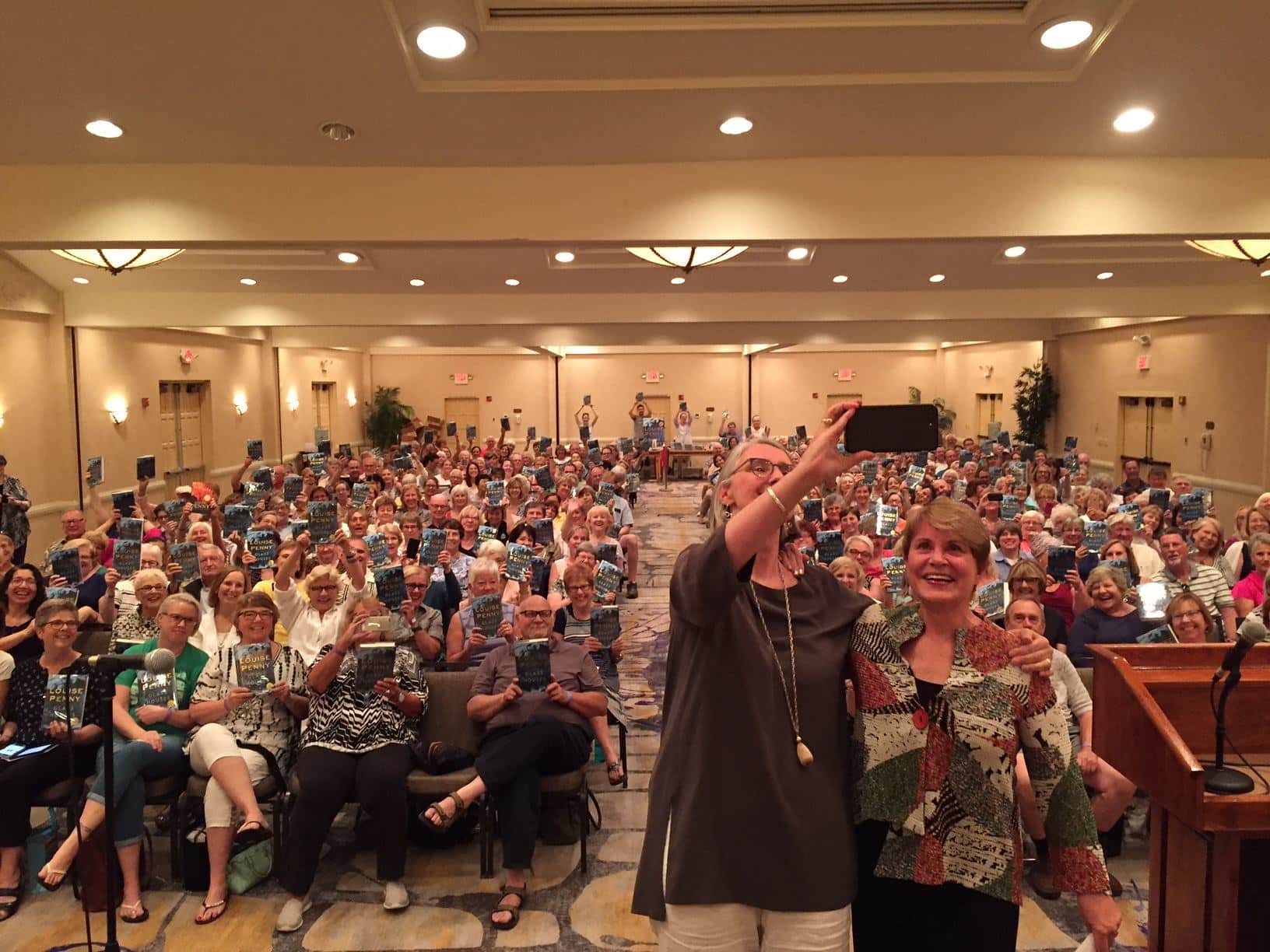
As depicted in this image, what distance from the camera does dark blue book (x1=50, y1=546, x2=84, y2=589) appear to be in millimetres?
5422

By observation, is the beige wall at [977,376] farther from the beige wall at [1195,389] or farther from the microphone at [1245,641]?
the microphone at [1245,641]

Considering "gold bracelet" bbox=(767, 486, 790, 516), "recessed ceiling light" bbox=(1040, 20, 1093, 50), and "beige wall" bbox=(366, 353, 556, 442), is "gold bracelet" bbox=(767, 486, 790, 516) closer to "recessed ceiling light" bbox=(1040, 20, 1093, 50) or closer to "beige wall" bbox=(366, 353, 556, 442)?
"recessed ceiling light" bbox=(1040, 20, 1093, 50)

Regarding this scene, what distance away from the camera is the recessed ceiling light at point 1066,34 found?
3453mm

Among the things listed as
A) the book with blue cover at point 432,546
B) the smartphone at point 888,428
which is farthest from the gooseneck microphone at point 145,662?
the book with blue cover at point 432,546

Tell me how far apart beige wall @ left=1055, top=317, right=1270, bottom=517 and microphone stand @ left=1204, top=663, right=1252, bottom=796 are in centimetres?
1105

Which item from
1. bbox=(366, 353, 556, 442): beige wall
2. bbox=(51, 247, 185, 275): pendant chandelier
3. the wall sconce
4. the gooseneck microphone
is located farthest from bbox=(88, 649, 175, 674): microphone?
bbox=(366, 353, 556, 442): beige wall

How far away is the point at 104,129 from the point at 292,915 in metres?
3.76

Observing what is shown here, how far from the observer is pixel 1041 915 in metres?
3.41

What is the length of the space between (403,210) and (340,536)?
2.19 metres

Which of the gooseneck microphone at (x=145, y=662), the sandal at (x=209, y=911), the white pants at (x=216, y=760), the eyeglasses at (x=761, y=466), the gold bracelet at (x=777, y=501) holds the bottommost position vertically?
the sandal at (x=209, y=911)

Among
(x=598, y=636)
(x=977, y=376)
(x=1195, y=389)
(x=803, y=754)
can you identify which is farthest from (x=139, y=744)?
(x=977, y=376)

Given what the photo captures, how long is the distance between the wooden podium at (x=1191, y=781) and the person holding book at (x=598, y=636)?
6.99 ft

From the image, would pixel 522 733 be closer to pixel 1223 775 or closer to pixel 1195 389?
pixel 1223 775

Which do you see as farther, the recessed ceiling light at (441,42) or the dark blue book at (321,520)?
the dark blue book at (321,520)
